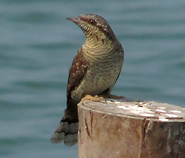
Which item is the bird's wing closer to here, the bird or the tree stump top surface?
the bird

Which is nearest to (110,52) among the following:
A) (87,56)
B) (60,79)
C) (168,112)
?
(87,56)

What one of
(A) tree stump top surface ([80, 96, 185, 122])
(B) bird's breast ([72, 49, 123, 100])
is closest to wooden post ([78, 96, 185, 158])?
(A) tree stump top surface ([80, 96, 185, 122])

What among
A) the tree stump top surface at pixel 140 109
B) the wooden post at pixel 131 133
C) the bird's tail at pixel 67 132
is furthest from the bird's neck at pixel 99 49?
the wooden post at pixel 131 133

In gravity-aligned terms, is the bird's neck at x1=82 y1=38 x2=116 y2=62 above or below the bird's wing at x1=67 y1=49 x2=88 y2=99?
above

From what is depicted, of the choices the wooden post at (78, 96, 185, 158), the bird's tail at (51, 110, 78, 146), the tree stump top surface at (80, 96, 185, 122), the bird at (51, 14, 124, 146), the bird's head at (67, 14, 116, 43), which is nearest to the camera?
the wooden post at (78, 96, 185, 158)

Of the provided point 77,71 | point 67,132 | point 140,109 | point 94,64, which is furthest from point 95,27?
point 140,109

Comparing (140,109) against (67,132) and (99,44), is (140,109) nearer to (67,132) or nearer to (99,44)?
(99,44)
